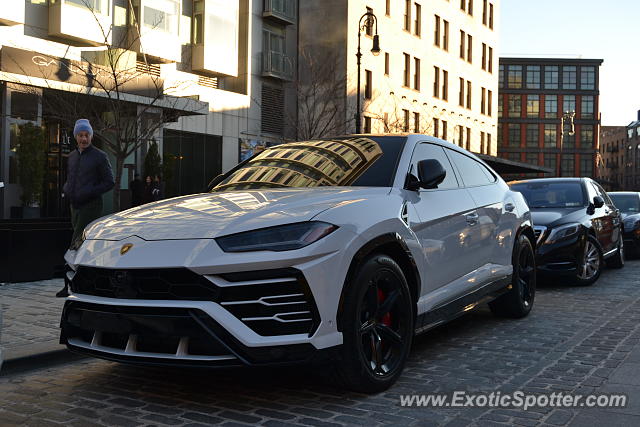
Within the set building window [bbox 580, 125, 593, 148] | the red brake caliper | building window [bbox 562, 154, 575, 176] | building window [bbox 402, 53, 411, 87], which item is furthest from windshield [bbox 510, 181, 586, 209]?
building window [bbox 580, 125, 593, 148]

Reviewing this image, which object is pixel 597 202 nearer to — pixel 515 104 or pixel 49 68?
pixel 49 68

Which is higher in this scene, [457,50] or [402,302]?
[457,50]

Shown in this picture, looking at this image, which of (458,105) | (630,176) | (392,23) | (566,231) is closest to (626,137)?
(630,176)

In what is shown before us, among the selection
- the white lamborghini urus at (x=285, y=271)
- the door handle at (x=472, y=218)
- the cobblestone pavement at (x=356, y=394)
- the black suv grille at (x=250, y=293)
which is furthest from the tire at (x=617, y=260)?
the black suv grille at (x=250, y=293)

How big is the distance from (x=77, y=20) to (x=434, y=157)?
2124 centimetres

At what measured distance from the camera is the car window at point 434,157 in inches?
207

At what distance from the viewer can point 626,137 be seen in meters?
141

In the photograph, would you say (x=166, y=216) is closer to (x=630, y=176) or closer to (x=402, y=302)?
(x=402, y=302)

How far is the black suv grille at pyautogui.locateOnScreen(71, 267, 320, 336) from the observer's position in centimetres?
367

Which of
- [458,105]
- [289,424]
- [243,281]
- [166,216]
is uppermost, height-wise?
[458,105]

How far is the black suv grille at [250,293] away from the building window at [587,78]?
101m

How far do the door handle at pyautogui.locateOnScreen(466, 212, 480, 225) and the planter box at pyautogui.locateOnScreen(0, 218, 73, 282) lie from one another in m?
6.00

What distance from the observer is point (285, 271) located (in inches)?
146

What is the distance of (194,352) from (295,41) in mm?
36071
